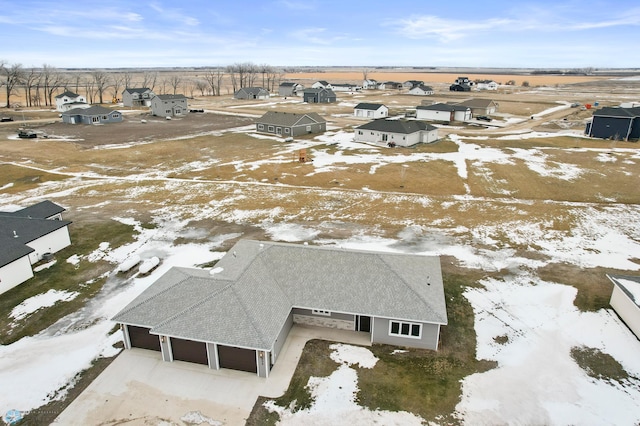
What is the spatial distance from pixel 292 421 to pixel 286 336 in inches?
216

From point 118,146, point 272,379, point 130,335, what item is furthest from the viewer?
point 118,146

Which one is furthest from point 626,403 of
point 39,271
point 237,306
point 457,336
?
point 39,271

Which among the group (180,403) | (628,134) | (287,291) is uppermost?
(628,134)

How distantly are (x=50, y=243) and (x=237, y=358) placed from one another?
20.6 m

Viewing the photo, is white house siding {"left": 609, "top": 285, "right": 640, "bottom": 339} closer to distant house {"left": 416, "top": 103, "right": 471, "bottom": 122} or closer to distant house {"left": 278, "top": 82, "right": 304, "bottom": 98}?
distant house {"left": 416, "top": 103, "right": 471, "bottom": 122}

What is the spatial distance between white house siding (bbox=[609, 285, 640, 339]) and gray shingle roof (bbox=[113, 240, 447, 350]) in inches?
409

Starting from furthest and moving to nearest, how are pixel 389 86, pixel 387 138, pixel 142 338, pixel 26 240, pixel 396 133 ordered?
pixel 389 86 < pixel 387 138 < pixel 396 133 < pixel 26 240 < pixel 142 338

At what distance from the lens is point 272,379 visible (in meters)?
18.4

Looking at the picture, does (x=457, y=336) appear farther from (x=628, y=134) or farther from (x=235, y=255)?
Answer: (x=628, y=134)

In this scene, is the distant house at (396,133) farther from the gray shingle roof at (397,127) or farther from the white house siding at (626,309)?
the white house siding at (626,309)

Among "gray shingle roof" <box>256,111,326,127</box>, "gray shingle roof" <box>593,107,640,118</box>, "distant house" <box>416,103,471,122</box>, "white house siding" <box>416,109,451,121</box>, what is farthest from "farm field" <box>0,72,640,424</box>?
"distant house" <box>416,103,471,122</box>

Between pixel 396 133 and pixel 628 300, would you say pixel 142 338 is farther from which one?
pixel 396 133

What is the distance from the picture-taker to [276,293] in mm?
21266

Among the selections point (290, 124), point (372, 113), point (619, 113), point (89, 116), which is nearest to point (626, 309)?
point (290, 124)
